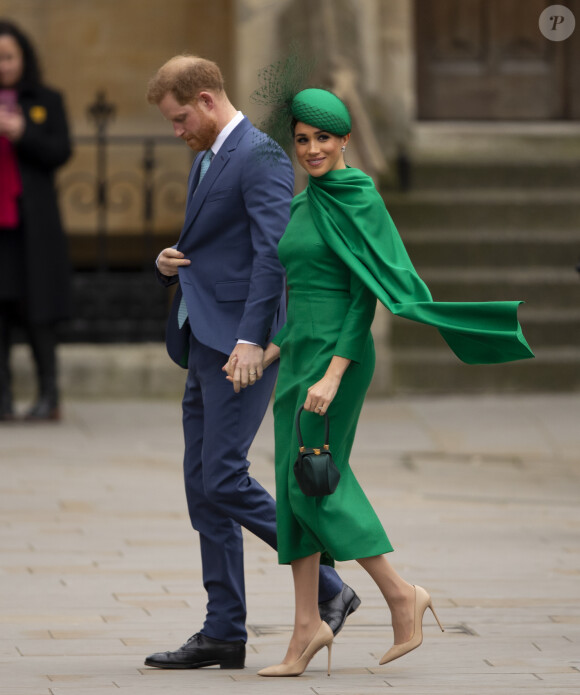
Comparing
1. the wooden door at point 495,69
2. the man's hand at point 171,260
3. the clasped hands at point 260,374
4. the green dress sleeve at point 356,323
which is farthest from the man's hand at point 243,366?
the wooden door at point 495,69

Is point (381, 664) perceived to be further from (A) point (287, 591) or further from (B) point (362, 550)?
(A) point (287, 591)

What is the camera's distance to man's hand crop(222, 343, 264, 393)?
16.0 ft

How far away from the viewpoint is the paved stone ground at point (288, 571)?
16.2ft

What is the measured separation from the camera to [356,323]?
474 centimetres

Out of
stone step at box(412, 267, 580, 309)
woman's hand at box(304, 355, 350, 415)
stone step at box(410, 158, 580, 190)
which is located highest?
woman's hand at box(304, 355, 350, 415)

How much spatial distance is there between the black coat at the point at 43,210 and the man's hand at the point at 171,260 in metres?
4.84

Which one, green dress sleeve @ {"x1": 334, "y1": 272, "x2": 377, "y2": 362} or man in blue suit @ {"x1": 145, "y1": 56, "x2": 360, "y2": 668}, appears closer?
green dress sleeve @ {"x1": 334, "y1": 272, "x2": 377, "y2": 362}

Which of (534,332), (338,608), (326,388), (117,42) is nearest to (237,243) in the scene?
(326,388)

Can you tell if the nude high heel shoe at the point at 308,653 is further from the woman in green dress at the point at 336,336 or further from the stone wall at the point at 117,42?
the stone wall at the point at 117,42

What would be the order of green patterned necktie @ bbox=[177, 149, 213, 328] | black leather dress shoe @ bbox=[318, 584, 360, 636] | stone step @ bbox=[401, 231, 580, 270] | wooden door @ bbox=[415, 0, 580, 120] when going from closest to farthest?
black leather dress shoe @ bbox=[318, 584, 360, 636]
green patterned necktie @ bbox=[177, 149, 213, 328]
stone step @ bbox=[401, 231, 580, 270]
wooden door @ bbox=[415, 0, 580, 120]

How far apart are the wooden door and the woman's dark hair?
13.9 feet

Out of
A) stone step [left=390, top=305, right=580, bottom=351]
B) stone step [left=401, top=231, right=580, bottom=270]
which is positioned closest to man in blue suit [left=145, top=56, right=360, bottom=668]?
stone step [left=390, top=305, right=580, bottom=351]

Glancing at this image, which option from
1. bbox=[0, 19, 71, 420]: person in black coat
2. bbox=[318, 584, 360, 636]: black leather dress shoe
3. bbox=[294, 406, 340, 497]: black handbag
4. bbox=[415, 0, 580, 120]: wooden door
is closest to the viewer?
bbox=[294, 406, 340, 497]: black handbag

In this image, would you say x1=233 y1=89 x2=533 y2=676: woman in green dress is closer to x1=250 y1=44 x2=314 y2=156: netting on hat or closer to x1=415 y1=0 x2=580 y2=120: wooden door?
x1=250 y1=44 x2=314 y2=156: netting on hat
